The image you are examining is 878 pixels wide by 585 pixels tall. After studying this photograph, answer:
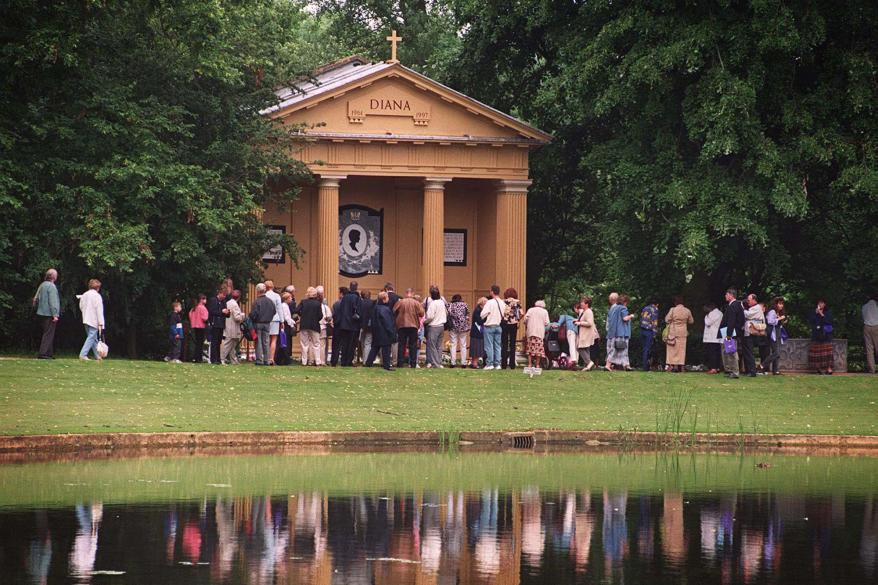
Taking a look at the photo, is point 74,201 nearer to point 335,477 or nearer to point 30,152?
point 30,152

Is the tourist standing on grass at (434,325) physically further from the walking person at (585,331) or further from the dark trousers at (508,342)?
the walking person at (585,331)

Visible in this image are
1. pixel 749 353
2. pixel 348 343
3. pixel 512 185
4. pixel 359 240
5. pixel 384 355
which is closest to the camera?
pixel 384 355

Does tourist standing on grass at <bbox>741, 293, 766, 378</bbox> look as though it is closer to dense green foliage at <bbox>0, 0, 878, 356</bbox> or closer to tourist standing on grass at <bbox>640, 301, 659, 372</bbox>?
dense green foliage at <bbox>0, 0, 878, 356</bbox>

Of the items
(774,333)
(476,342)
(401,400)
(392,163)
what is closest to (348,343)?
(476,342)

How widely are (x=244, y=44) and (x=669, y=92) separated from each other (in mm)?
10585

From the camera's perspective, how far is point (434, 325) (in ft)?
117

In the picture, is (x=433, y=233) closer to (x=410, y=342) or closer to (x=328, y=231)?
(x=328, y=231)

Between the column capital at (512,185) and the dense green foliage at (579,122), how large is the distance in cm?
313

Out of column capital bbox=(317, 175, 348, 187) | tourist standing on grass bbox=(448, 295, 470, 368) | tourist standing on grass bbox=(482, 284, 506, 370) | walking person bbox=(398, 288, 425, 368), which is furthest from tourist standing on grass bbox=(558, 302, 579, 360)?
column capital bbox=(317, 175, 348, 187)

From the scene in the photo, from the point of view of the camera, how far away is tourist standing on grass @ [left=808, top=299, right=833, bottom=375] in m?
37.2

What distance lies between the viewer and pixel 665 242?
38031 millimetres

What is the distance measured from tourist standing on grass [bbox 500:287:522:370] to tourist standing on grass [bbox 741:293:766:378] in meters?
5.21

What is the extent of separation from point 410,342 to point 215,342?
440 cm

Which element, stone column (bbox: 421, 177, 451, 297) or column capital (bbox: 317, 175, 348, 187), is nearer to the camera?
column capital (bbox: 317, 175, 348, 187)
